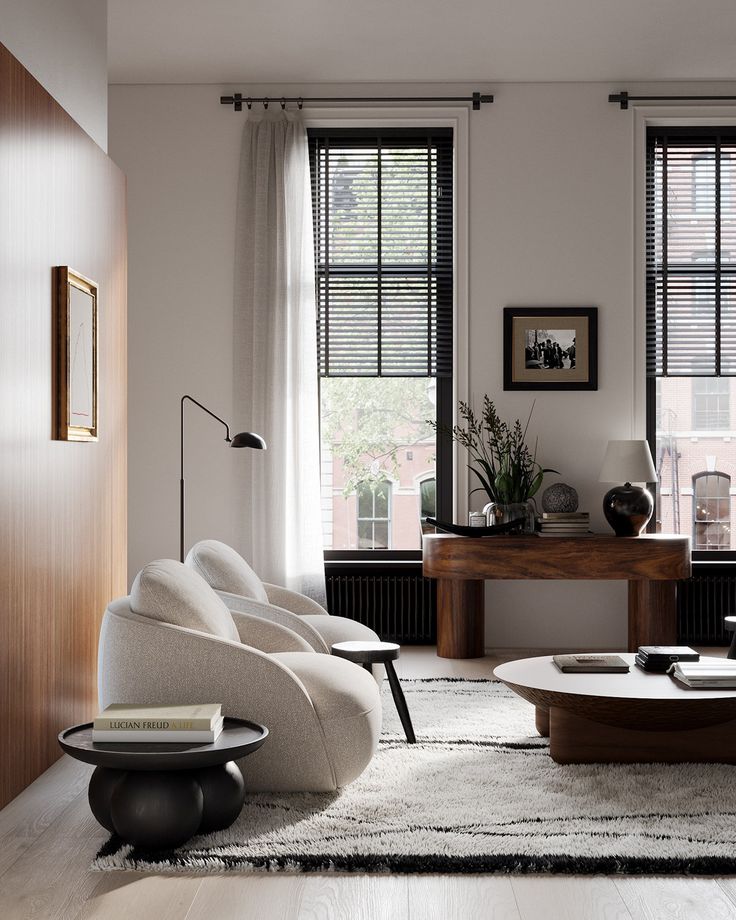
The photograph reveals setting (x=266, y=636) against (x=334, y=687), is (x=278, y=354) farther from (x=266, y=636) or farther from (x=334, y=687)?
(x=334, y=687)

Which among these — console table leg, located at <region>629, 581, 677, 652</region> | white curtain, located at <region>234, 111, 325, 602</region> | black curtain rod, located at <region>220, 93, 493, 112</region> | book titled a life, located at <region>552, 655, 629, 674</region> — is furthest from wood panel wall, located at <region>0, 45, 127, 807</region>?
console table leg, located at <region>629, 581, 677, 652</region>

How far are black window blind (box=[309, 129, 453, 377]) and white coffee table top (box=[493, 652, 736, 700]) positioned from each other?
250 cm

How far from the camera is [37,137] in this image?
3146mm

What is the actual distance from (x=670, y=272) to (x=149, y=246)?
301 centimetres

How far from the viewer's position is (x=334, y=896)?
2246 mm

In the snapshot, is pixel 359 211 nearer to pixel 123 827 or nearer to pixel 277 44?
pixel 277 44

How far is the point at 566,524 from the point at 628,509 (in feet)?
1.11

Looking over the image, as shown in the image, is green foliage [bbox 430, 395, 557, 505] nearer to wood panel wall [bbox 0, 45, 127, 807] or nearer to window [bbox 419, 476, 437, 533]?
window [bbox 419, 476, 437, 533]

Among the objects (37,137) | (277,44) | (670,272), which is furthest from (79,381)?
(670,272)

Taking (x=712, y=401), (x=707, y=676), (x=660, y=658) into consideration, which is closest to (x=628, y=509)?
(x=712, y=401)

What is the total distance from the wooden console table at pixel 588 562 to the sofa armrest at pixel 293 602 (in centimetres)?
97

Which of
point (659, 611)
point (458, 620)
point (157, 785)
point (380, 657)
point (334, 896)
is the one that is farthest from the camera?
point (458, 620)

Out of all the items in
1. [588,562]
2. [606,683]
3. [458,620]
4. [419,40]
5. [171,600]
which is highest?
[419,40]

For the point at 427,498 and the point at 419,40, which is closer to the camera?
the point at 419,40
